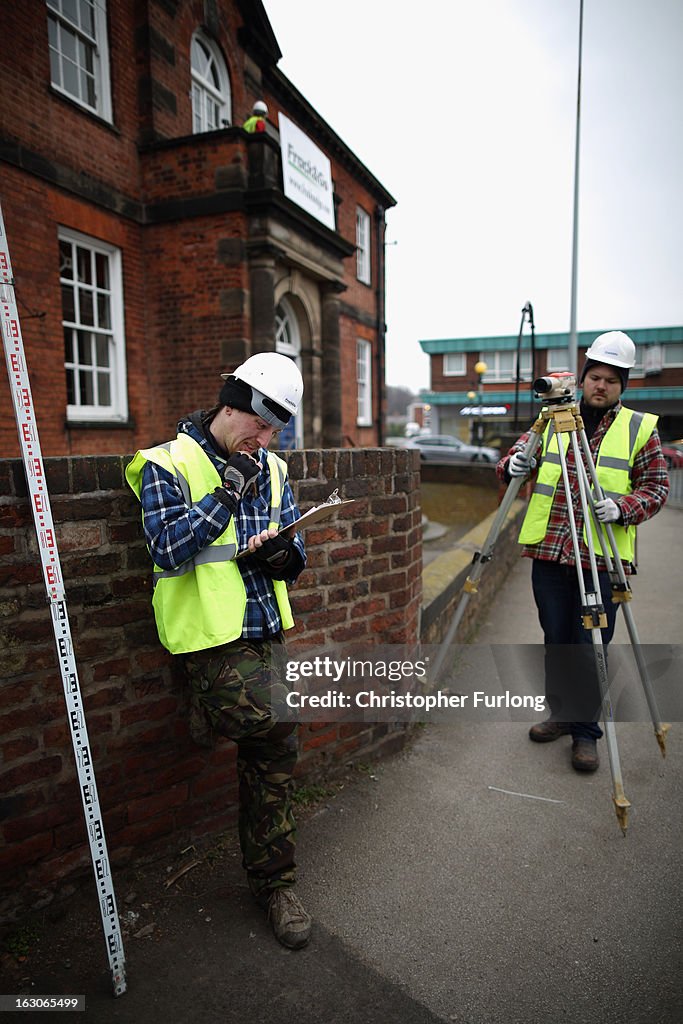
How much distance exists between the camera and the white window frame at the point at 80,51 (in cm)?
822

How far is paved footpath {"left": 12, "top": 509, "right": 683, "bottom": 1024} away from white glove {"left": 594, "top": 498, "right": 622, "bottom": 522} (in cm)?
134

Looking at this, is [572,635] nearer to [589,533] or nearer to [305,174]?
[589,533]

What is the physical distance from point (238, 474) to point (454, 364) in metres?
49.4

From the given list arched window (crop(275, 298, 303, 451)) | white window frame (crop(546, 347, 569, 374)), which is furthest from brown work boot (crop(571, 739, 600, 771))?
white window frame (crop(546, 347, 569, 374))

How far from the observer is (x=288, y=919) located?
2.20 m

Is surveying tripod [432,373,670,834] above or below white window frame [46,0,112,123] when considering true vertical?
below

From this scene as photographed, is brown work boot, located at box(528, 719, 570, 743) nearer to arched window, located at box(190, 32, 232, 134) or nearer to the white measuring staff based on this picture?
the white measuring staff

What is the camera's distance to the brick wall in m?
2.13

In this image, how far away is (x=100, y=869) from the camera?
6.39ft

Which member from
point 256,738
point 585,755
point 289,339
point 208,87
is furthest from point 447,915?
point 208,87

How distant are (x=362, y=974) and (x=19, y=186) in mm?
8708

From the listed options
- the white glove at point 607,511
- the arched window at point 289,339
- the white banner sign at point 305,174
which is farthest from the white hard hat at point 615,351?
the arched window at point 289,339

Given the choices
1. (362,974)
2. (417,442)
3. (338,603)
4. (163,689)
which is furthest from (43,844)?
(417,442)

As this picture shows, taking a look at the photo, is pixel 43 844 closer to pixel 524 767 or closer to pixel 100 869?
pixel 100 869
